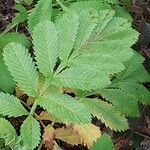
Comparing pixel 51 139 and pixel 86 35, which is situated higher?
pixel 86 35

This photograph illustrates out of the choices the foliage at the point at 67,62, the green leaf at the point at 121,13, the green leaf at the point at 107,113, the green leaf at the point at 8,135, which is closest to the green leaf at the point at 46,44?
the foliage at the point at 67,62

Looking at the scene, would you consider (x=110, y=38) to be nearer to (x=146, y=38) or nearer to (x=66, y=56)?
(x=66, y=56)

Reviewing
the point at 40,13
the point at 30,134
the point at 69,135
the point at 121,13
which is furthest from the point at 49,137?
the point at 121,13

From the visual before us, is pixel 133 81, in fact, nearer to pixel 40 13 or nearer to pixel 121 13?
pixel 121 13

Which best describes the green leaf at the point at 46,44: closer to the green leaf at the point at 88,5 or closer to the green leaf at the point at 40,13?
the green leaf at the point at 40,13

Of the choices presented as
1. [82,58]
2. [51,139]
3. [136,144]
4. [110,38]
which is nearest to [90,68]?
[82,58]

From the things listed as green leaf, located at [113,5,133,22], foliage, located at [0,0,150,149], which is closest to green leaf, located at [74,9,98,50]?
foliage, located at [0,0,150,149]

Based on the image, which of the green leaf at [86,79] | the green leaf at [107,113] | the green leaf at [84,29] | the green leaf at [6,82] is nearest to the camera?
the green leaf at [86,79]
